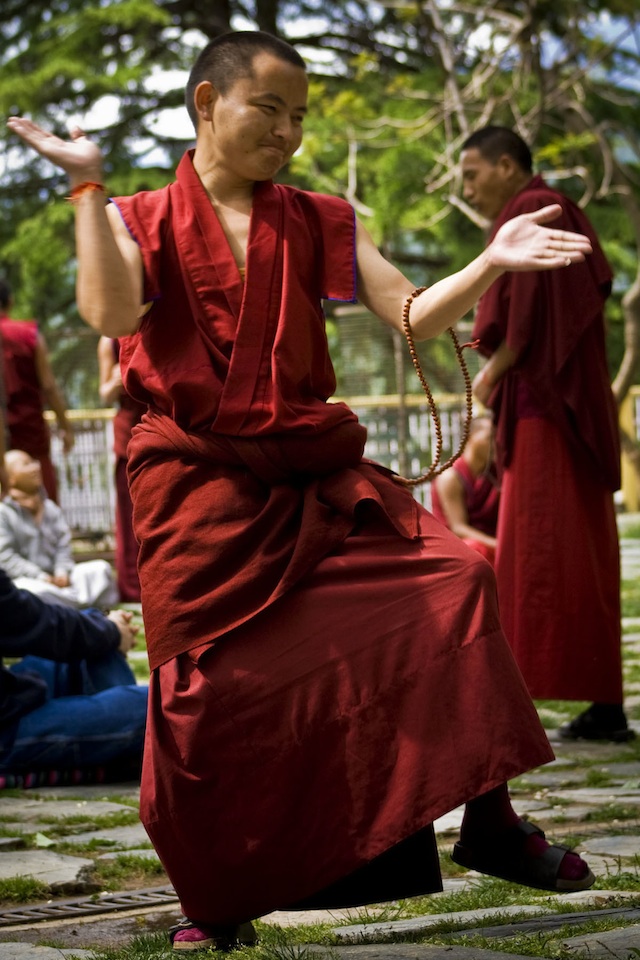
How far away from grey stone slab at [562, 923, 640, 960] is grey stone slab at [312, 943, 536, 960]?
117 mm

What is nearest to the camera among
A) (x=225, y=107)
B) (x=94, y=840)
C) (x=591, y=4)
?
(x=225, y=107)

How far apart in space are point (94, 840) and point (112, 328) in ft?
5.57

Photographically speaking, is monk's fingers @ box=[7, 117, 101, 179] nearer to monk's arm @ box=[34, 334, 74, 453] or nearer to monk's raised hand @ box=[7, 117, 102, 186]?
monk's raised hand @ box=[7, 117, 102, 186]

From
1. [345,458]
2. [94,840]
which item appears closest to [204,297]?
[345,458]

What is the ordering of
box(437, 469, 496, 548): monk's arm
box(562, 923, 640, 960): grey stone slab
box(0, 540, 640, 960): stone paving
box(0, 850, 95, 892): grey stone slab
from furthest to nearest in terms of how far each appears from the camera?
1. box(437, 469, 496, 548): monk's arm
2. box(0, 850, 95, 892): grey stone slab
3. box(0, 540, 640, 960): stone paving
4. box(562, 923, 640, 960): grey stone slab

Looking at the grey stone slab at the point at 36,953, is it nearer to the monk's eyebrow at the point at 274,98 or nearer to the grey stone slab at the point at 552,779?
the monk's eyebrow at the point at 274,98

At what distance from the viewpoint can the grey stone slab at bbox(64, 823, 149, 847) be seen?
13.5ft

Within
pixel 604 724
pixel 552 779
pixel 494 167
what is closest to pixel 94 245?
pixel 552 779

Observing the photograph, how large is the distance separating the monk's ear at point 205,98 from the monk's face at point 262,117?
4 centimetres

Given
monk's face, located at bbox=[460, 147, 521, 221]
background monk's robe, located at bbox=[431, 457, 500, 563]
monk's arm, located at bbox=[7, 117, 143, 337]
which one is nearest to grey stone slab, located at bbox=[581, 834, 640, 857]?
monk's arm, located at bbox=[7, 117, 143, 337]

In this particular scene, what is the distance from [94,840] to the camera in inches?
162

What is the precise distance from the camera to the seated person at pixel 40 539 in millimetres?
8273

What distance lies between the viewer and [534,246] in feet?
9.52

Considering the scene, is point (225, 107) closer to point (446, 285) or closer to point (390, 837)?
point (446, 285)
